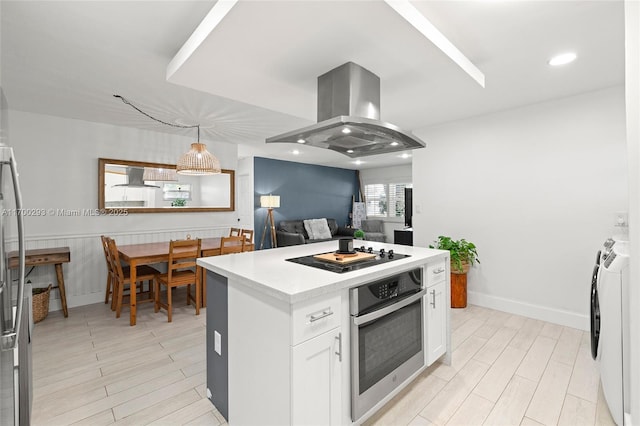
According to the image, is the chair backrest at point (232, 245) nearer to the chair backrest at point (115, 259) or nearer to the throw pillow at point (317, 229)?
the chair backrest at point (115, 259)

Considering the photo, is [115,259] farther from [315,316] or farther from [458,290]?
[458,290]

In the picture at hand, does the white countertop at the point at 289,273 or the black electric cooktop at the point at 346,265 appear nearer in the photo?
the white countertop at the point at 289,273

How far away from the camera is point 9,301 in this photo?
1104 mm

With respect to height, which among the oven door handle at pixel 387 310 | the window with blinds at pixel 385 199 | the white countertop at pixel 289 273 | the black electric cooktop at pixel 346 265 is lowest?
the oven door handle at pixel 387 310

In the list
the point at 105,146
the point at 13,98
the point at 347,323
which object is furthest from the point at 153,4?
the point at 105,146

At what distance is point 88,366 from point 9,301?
164cm

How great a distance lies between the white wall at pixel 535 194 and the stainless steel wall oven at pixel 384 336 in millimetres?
2069

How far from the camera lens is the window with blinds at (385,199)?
827 centimetres

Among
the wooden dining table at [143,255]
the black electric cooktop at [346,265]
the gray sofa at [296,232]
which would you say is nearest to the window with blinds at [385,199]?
the gray sofa at [296,232]

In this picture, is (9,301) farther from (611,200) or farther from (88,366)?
(611,200)

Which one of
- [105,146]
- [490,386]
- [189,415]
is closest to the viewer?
[189,415]

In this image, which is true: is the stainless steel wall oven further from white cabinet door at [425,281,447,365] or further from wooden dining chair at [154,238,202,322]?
wooden dining chair at [154,238,202,322]

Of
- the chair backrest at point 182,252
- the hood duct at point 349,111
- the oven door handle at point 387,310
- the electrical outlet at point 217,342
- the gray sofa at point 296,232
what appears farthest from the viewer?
the gray sofa at point 296,232

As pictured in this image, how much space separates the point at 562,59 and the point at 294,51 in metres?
2.09
